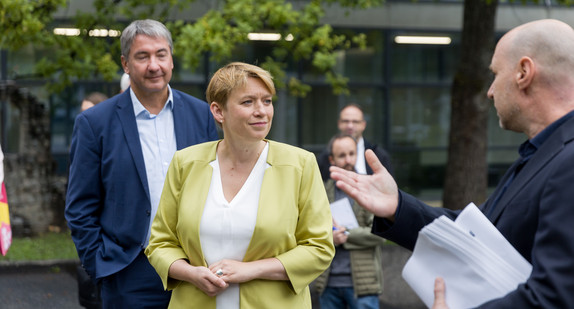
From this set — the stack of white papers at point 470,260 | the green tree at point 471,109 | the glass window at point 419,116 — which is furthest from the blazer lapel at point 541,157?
the glass window at point 419,116

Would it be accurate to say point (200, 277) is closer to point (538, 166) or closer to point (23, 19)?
point (538, 166)

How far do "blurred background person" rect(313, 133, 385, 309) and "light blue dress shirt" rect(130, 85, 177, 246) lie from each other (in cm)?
189

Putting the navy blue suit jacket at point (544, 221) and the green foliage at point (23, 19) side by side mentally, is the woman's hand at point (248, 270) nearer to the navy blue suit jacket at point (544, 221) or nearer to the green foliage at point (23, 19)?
the navy blue suit jacket at point (544, 221)

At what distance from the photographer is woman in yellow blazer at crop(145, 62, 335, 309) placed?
2955mm

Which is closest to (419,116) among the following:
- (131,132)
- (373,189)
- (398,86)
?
(398,86)

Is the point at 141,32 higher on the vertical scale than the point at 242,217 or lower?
higher

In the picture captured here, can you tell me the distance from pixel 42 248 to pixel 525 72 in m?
8.61

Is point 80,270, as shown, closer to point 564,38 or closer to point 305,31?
point 564,38

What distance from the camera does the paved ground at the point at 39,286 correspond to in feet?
24.8

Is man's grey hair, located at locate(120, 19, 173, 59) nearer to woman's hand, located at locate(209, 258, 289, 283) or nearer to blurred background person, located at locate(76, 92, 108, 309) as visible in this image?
woman's hand, located at locate(209, 258, 289, 283)

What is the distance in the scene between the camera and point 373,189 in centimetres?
247

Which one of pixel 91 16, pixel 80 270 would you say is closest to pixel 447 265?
pixel 80 270

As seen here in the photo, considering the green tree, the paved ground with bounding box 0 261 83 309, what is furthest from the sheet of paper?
the green tree

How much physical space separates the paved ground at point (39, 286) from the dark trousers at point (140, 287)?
4.24m
